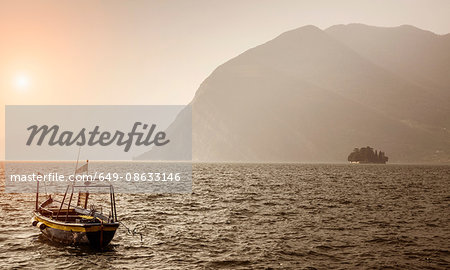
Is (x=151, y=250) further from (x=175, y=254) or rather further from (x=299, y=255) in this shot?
(x=299, y=255)

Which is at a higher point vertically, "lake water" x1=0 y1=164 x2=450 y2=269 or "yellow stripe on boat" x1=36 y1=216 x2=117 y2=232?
"yellow stripe on boat" x1=36 y1=216 x2=117 y2=232

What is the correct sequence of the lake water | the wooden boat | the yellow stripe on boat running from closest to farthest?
the lake water < the yellow stripe on boat < the wooden boat

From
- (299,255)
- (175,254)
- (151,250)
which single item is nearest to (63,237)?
(151,250)

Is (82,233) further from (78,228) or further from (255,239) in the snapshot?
(255,239)

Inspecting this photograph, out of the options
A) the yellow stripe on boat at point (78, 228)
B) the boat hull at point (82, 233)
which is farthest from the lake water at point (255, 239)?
the yellow stripe on boat at point (78, 228)

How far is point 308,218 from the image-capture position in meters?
37.2

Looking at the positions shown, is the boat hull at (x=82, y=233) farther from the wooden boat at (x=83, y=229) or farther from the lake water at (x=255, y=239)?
the lake water at (x=255, y=239)

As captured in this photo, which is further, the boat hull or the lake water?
the boat hull

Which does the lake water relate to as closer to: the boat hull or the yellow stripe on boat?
the boat hull

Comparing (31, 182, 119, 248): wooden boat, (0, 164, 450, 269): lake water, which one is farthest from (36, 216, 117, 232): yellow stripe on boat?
(0, 164, 450, 269): lake water

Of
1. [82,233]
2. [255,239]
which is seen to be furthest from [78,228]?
[255,239]

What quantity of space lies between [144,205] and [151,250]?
23.5 metres

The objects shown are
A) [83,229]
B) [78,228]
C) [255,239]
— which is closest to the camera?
[83,229]

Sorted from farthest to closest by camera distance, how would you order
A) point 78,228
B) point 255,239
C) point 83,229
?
point 255,239 → point 78,228 → point 83,229
